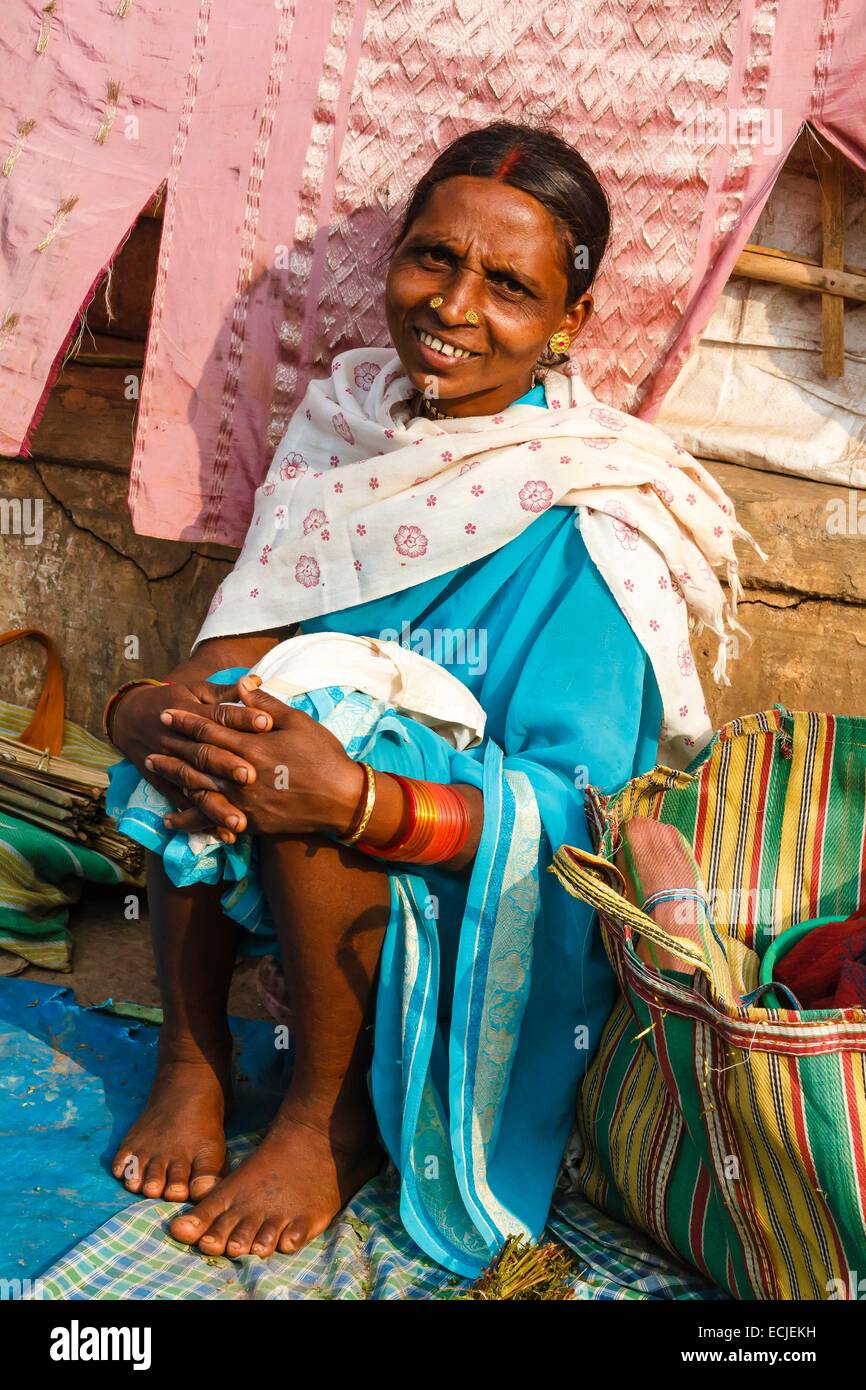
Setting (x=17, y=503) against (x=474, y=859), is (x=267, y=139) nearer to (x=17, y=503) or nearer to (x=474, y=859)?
(x=17, y=503)

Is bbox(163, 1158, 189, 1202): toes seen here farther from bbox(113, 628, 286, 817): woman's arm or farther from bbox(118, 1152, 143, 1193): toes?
bbox(113, 628, 286, 817): woman's arm

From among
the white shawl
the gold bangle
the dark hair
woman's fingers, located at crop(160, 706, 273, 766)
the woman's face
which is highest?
the dark hair

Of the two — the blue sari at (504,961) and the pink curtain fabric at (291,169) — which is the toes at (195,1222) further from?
the pink curtain fabric at (291,169)

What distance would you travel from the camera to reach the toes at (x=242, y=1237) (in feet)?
6.44

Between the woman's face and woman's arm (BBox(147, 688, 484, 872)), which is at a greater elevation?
the woman's face

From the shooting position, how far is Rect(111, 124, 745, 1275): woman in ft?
6.66

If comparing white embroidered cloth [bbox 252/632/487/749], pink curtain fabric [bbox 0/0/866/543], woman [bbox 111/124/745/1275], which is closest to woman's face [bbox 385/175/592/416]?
woman [bbox 111/124/745/1275]

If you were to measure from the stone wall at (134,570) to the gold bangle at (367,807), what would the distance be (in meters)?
1.31

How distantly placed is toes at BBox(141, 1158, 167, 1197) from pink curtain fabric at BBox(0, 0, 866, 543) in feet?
4.94

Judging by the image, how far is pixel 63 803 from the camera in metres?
3.16

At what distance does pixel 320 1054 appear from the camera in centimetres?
210

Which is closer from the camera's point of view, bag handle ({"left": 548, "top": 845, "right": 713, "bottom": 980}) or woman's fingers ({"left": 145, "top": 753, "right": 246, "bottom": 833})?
bag handle ({"left": 548, "top": 845, "right": 713, "bottom": 980})

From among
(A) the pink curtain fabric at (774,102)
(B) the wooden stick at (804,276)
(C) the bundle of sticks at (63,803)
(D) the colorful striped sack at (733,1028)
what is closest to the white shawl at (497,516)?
(D) the colorful striped sack at (733,1028)

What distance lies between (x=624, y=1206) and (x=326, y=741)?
0.89 meters
